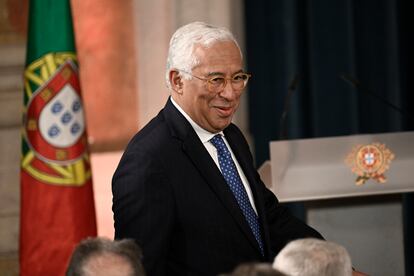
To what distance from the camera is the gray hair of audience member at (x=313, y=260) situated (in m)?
2.21

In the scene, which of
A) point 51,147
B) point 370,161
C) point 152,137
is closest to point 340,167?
point 370,161

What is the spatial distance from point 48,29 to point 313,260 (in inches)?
110

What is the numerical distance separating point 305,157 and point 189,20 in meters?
1.74

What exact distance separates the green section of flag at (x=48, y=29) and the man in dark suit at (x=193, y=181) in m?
1.82

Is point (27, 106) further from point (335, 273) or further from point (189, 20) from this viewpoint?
point (335, 273)

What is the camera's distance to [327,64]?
6.07m

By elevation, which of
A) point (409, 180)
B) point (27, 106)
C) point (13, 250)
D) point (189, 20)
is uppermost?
point (189, 20)

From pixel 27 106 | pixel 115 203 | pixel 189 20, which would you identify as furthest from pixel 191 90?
pixel 189 20

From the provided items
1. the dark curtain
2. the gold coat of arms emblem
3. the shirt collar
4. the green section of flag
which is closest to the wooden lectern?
the gold coat of arms emblem

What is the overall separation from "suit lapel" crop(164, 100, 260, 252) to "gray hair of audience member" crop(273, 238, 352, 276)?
0.62 m

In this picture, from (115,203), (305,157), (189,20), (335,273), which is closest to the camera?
(335,273)

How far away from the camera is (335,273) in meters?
2.23

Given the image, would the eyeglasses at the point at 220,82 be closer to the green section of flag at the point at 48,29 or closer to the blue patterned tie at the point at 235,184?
the blue patterned tie at the point at 235,184

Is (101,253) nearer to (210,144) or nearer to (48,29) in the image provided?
(210,144)
